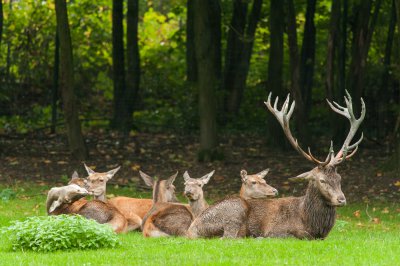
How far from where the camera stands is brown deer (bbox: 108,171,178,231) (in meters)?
12.2

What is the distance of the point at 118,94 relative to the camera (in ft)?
72.2

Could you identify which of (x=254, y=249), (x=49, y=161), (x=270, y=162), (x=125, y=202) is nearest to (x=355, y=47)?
(x=270, y=162)

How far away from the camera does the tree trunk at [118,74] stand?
21938 mm

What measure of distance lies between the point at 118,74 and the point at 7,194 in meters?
7.58

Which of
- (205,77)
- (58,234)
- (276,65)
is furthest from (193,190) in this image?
(276,65)

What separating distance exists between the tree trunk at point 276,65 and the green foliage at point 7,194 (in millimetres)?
6916

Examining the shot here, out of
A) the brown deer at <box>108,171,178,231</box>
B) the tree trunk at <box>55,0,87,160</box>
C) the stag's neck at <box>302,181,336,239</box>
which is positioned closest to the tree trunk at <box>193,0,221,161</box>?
the tree trunk at <box>55,0,87,160</box>

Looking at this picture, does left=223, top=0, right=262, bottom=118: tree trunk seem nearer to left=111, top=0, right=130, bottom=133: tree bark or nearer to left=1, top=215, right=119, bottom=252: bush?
left=111, top=0, right=130, bottom=133: tree bark

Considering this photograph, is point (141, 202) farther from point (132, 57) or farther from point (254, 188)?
point (132, 57)

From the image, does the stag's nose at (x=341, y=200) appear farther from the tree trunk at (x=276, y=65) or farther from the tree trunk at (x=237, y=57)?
the tree trunk at (x=237, y=57)

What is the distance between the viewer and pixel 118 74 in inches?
873

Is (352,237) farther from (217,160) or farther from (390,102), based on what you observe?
(390,102)

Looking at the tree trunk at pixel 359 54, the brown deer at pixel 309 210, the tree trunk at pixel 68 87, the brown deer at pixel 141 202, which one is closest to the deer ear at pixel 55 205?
the brown deer at pixel 141 202

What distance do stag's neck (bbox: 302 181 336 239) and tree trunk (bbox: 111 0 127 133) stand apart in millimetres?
11322
